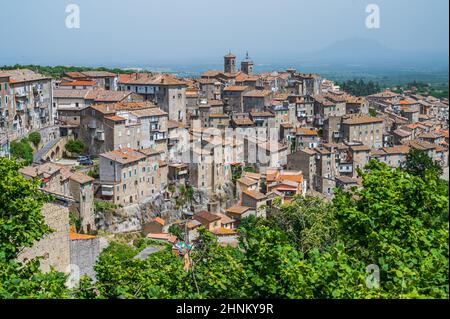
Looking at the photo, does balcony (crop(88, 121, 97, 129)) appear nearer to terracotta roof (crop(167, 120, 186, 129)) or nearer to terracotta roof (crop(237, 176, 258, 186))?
terracotta roof (crop(167, 120, 186, 129))

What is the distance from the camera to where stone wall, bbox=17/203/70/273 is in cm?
999

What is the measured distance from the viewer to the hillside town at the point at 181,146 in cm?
2008

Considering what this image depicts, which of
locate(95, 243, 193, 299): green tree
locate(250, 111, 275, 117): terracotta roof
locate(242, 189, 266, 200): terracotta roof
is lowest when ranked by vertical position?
locate(242, 189, 266, 200): terracotta roof

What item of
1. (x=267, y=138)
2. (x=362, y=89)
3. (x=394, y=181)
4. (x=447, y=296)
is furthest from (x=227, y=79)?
(x=447, y=296)

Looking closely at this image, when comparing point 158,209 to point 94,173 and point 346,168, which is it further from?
point 346,168

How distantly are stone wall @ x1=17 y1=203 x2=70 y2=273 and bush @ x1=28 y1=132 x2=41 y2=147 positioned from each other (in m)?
12.8

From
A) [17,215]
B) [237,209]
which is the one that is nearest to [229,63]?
[237,209]

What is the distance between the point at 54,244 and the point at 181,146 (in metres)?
15.3

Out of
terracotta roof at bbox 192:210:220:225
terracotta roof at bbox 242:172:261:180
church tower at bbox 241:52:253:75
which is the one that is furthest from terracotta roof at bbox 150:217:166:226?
church tower at bbox 241:52:253:75

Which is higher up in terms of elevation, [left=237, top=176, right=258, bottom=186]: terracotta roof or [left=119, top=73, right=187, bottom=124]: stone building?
[left=119, top=73, right=187, bottom=124]: stone building

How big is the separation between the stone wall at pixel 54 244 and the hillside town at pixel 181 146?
4.32ft

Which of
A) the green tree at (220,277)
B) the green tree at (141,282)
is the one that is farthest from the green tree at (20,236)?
the green tree at (220,277)

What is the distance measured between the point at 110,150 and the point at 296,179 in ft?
24.7

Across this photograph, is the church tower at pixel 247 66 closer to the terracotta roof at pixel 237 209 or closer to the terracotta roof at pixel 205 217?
the terracotta roof at pixel 237 209
